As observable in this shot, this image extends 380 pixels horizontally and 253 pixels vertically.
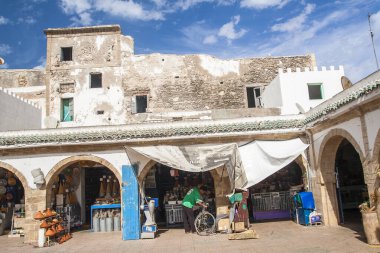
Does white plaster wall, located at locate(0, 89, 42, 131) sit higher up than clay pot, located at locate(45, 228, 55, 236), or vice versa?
white plaster wall, located at locate(0, 89, 42, 131)

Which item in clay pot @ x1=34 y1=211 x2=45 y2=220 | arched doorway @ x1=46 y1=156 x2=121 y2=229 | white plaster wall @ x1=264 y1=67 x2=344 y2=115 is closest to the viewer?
clay pot @ x1=34 y1=211 x2=45 y2=220

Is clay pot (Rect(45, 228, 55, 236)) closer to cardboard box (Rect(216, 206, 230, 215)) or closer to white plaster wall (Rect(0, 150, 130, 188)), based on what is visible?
white plaster wall (Rect(0, 150, 130, 188))

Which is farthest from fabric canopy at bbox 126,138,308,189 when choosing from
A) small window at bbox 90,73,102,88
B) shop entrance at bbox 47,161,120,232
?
small window at bbox 90,73,102,88

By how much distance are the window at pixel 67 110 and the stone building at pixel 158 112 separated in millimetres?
61

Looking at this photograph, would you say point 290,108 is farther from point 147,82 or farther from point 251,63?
point 147,82

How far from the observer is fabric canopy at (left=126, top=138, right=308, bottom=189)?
9.34 meters

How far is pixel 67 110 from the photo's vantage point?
778 inches

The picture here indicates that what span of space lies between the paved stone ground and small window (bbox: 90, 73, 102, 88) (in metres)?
11.2

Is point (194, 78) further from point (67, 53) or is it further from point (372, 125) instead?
point (372, 125)

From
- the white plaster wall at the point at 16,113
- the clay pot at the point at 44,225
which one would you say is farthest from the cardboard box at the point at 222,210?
the white plaster wall at the point at 16,113

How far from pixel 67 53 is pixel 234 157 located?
591 inches

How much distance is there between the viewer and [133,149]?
393 inches

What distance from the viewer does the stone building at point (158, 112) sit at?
→ 9.43m

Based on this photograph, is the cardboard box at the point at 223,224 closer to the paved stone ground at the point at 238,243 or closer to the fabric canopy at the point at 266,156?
the paved stone ground at the point at 238,243
